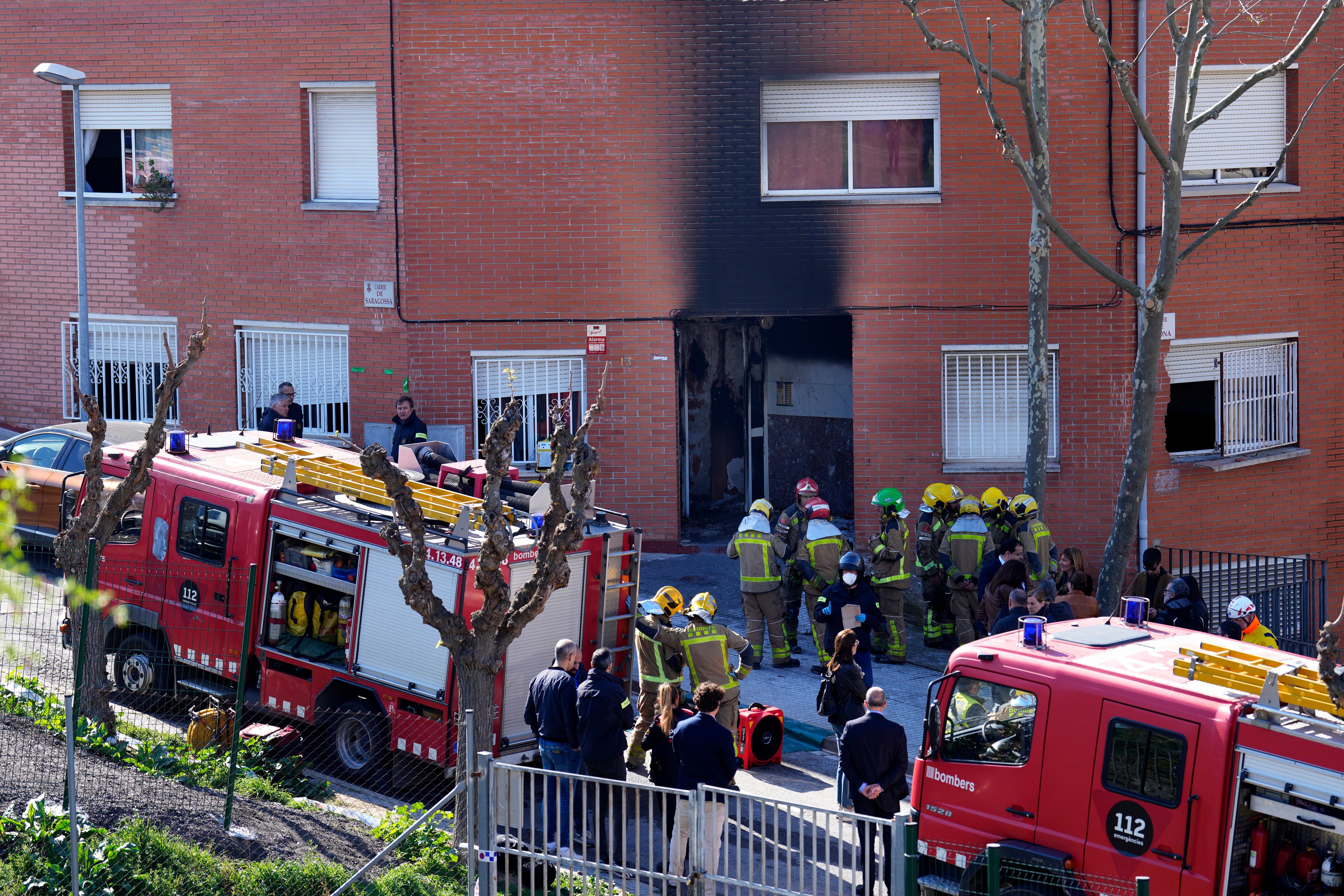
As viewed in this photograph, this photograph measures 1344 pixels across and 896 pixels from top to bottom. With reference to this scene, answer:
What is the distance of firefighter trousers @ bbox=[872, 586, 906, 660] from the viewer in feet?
44.1

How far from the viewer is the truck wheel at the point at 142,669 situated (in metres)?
11.0

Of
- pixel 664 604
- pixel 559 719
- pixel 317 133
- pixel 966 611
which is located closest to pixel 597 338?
pixel 317 133

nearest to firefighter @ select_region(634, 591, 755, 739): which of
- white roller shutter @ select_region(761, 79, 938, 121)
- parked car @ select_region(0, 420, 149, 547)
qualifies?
parked car @ select_region(0, 420, 149, 547)

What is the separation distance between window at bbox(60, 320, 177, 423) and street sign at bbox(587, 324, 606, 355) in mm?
5742

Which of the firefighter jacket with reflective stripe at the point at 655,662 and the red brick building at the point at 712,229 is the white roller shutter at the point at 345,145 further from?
the firefighter jacket with reflective stripe at the point at 655,662

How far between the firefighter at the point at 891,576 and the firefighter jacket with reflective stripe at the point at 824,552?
0.41 meters

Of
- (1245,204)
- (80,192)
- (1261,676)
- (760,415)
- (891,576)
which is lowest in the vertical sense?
(891,576)

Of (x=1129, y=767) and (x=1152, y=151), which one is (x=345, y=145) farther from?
(x=1129, y=767)

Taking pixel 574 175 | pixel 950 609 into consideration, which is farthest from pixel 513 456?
pixel 950 609

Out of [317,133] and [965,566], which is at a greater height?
[317,133]

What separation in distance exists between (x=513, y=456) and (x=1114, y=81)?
8.66 meters

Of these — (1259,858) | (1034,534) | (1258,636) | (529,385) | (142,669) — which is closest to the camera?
(1259,858)

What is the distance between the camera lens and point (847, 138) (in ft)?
54.3

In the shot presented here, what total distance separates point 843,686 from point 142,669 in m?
5.79
